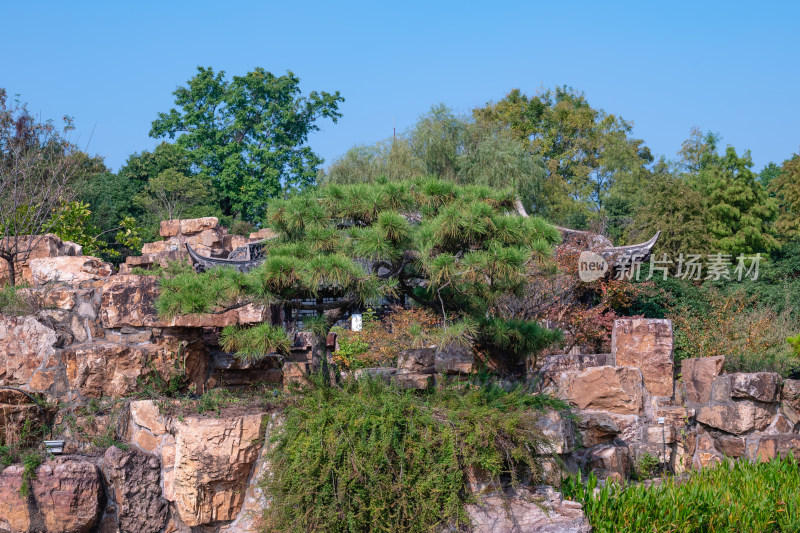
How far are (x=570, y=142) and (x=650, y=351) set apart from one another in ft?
80.1

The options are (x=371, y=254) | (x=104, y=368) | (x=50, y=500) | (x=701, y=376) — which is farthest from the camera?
(x=701, y=376)

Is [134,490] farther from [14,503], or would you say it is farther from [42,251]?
[42,251]

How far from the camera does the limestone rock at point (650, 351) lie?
828cm

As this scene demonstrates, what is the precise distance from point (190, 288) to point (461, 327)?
219 cm

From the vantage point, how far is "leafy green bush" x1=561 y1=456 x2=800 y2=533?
5848mm

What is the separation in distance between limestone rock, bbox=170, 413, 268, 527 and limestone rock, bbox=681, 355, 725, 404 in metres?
5.56

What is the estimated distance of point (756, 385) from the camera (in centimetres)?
852

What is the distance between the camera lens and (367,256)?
19.4ft

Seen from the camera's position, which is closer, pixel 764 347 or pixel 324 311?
pixel 324 311

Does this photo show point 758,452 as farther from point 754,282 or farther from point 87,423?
point 754,282

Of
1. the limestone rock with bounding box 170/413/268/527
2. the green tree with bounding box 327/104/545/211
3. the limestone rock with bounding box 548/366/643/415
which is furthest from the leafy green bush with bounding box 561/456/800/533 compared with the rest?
the green tree with bounding box 327/104/545/211

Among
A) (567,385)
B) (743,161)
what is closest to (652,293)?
(567,385)

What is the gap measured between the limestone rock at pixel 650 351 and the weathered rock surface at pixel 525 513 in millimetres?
3097

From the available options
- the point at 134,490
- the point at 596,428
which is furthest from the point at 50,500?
the point at 596,428
